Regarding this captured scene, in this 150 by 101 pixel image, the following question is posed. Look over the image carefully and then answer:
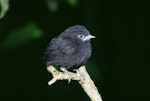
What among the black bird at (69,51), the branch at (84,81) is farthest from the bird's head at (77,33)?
the branch at (84,81)

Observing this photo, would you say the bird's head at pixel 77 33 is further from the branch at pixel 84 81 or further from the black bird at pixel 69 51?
the branch at pixel 84 81

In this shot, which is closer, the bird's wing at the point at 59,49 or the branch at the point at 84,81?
the branch at the point at 84,81

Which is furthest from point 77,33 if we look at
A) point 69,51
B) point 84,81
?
point 84,81

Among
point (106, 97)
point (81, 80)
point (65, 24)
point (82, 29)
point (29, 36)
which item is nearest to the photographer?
point (81, 80)

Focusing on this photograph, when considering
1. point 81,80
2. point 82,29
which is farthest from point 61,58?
point 81,80

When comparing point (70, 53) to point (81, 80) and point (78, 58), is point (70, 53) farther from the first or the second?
point (81, 80)

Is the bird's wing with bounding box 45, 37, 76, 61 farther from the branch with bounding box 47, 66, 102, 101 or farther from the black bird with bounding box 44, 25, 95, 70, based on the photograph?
the branch with bounding box 47, 66, 102, 101

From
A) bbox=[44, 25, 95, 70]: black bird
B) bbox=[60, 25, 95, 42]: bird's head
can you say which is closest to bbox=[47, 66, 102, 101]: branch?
bbox=[44, 25, 95, 70]: black bird
